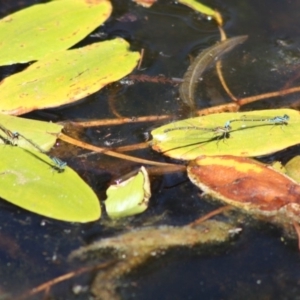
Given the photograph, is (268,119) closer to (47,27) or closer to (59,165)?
(59,165)

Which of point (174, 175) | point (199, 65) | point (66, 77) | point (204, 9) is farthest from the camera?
point (204, 9)

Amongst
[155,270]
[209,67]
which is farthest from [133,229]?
[209,67]

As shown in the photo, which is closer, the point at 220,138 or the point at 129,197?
the point at 129,197

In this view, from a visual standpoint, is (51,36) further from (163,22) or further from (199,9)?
(199,9)

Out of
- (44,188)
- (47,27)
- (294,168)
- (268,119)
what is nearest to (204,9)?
(47,27)

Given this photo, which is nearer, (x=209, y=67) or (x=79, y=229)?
(x=79, y=229)

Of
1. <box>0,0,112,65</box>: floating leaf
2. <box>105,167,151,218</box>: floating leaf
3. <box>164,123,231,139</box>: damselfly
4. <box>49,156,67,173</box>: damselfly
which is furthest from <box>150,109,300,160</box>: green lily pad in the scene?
<box>0,0,112,65</box>: floating leaf
